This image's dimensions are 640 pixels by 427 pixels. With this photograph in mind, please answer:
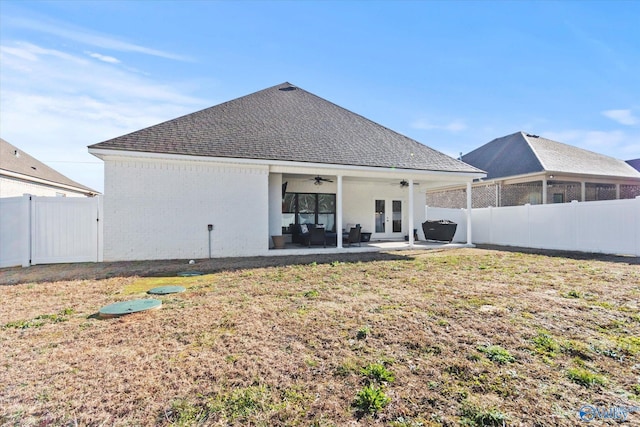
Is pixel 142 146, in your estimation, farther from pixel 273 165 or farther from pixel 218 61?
pixel 218 61

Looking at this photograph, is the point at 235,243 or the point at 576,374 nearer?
the point at 576,374

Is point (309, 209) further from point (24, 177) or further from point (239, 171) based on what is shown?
point (24, 177)

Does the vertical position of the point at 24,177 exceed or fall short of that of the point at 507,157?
it falls short

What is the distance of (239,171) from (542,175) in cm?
1643

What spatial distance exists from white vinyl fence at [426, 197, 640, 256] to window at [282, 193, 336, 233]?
7.02 metres

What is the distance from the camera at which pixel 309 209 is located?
550 inches

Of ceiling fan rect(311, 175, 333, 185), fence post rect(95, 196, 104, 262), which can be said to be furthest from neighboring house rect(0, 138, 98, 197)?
ceiling fan rect(311, 175, 333, 185)

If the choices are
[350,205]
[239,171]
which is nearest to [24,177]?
[239,171]

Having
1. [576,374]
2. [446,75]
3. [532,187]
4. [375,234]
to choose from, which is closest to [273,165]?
[375,234]

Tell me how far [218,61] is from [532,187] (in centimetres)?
1997

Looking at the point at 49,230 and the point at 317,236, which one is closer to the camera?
→ the point at 49,230

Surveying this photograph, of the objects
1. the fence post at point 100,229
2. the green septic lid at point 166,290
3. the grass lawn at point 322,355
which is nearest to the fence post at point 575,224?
the grass lawn at point 322,355

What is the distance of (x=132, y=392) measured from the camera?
8.47ft

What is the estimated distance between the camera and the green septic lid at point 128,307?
4.55 meters
